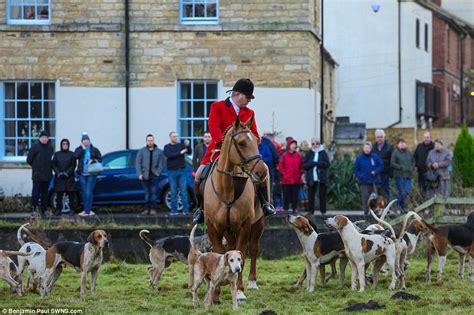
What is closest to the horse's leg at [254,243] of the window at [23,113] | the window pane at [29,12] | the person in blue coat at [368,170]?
the person in blue coat at [368,170]

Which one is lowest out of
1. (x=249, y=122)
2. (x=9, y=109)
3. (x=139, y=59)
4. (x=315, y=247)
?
(x=315, y=247)

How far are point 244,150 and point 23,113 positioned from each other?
20.6m

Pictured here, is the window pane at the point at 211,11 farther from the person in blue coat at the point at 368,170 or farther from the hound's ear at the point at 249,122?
the hound's ear at the point at 249,122

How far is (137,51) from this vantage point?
33.4 metres

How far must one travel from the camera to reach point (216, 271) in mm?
13844

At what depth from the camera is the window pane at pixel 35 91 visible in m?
33.6

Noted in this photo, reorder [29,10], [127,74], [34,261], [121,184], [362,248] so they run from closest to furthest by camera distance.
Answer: [362,248] → [34,261] → [121,184] → [127,74] → [29,10]

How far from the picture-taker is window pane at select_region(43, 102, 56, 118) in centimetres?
3362

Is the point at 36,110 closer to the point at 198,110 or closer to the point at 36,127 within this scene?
the point at 36,127

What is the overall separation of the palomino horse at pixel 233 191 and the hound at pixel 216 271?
1.10 feet

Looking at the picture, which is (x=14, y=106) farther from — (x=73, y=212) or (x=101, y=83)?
(x=73, y=212)

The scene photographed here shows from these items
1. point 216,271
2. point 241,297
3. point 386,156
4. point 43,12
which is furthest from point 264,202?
point 43,12

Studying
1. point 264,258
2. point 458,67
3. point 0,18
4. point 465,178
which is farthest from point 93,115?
point 458,67

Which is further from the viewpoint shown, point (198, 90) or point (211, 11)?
point (198, 90)
